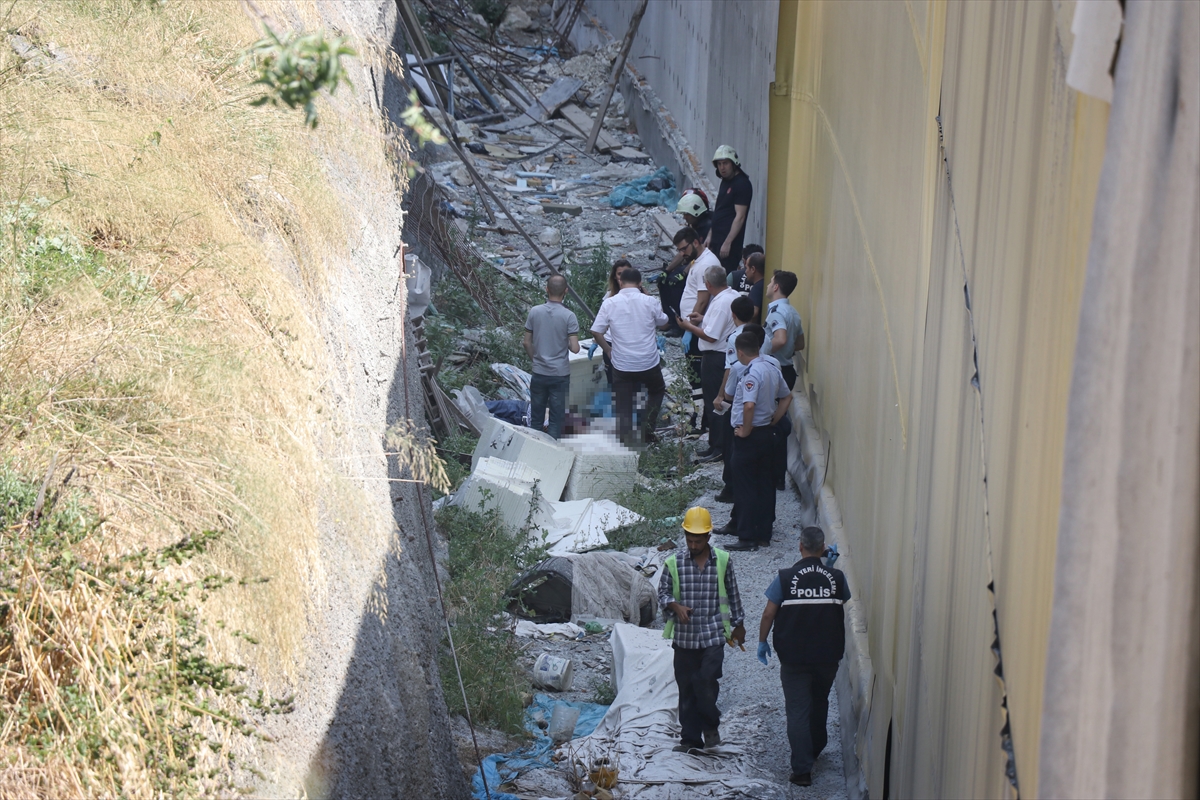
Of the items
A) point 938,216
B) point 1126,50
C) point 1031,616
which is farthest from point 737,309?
point 1126,50

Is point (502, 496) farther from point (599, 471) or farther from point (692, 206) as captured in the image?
point (692, 206)

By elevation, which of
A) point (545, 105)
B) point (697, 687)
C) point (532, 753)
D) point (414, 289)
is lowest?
point (532, 753)

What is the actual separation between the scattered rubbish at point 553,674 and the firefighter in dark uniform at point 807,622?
1.53 meters

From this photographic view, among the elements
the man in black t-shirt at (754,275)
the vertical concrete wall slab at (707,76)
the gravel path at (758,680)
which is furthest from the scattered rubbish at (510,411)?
the vertical concrete wall slab at (707,76)

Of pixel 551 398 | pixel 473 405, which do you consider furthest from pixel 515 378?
pixel 551 398

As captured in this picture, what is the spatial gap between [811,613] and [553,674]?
74.4 inches

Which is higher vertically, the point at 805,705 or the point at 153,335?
the point at 153,335

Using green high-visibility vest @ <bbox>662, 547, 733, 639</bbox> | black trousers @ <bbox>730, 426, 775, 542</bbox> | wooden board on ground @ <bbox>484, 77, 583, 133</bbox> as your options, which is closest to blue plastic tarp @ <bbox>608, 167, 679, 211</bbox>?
wooden board on ground @ <bbox>484, 77, 583, 133</bbox>

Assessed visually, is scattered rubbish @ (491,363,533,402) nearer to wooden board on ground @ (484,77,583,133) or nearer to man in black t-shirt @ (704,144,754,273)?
man in black t-shirt @ (704,144,754,273)

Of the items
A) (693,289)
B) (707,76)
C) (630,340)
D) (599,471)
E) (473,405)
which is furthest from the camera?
(707,76)

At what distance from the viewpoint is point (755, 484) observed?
841cm

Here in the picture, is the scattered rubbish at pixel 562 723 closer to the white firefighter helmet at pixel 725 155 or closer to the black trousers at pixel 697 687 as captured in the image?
the black trousers at pixel 697 687

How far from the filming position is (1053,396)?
2479mm

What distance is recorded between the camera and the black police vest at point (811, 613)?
19.5 feet
